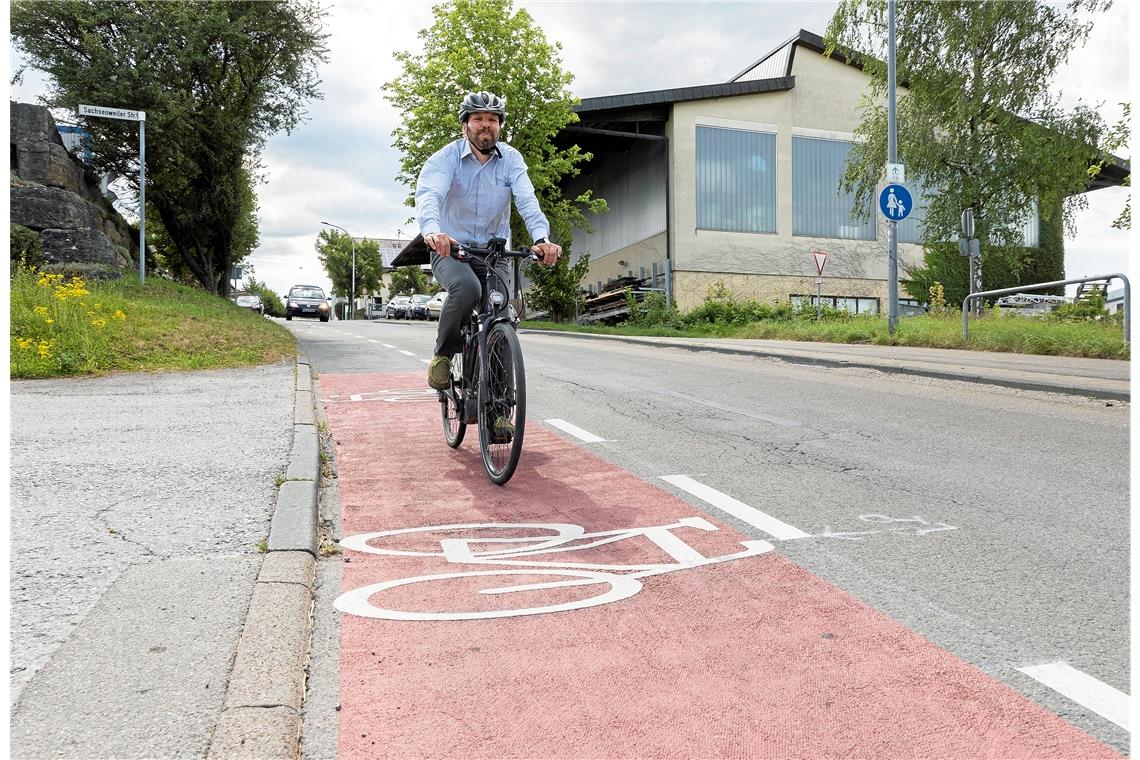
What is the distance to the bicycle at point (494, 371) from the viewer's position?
4895mm

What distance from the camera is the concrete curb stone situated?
2117 mm

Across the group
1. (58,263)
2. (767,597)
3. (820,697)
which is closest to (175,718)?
(820,697)

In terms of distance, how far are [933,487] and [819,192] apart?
30679 millimetres

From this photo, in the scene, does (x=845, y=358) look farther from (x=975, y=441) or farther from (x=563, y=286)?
(x=563, y=286)

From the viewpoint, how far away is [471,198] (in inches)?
216

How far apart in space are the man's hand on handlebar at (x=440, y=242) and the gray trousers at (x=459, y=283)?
6.5 inches

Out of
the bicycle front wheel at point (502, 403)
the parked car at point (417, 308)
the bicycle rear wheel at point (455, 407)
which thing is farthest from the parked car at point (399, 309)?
the bicycle front wheel at point (502, 403)

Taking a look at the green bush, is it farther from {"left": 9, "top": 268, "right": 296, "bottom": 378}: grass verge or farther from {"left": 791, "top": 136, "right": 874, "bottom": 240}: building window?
{"left": 9, "top": 268, "right": 296, "bottom": 378}: grass verge

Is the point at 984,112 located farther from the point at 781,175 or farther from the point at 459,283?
the point at 459,283

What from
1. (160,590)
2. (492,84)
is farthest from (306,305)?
(160,590)

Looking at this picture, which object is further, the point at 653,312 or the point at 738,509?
the point at 653,312

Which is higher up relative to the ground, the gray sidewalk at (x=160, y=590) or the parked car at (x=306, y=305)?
the parked car at (x=306, y=305)

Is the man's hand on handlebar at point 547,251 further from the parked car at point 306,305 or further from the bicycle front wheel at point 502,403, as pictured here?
the parked car at point 306,305

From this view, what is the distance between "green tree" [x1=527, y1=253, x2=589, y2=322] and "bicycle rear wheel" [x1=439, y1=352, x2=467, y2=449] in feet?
85.3
